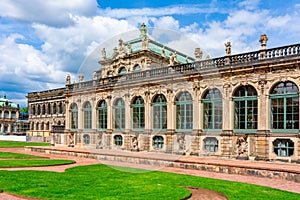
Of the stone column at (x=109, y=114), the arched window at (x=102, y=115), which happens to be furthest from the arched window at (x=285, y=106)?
the arched window at (x=102, y=115)

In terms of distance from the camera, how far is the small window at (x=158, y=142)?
1208 inches

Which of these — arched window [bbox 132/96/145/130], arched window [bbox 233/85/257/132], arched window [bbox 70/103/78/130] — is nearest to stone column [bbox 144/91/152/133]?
arched window [bbox 132/96/145/130]

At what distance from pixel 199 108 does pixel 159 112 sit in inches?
194

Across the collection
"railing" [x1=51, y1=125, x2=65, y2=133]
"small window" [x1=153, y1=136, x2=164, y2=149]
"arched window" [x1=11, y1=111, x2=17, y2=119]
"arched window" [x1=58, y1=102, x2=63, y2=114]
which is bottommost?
"small window" [x1=153, y1=136, x2=164, y2=149]

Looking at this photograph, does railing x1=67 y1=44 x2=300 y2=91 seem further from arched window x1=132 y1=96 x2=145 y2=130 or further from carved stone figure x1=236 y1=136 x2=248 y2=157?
carved stone figure x1=236 y1=136 x2=248 y2=157

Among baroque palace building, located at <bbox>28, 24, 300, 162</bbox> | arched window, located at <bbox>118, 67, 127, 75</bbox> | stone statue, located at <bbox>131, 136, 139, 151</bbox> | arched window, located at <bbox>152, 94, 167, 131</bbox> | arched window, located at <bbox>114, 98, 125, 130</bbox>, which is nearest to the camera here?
baroque palace building, located at <bbox>28, 24, 300, 162</bbox>

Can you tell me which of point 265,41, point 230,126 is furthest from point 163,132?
point 265,41

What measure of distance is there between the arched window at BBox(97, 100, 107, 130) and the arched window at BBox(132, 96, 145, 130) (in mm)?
4819

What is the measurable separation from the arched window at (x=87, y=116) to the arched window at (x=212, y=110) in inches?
647

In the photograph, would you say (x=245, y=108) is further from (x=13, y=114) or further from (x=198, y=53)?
(x=13, y=114)

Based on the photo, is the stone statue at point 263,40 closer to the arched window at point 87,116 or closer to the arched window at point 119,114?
the arched window at point 119,114

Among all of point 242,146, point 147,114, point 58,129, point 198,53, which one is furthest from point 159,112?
point 58,129

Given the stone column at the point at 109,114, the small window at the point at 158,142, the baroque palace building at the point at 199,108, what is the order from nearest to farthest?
1. the baroque palace building at the point at 199,108
2. the small window at the point at 158,142
3. the stone column at the point at 109,114

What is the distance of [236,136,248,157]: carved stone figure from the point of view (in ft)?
80.7
